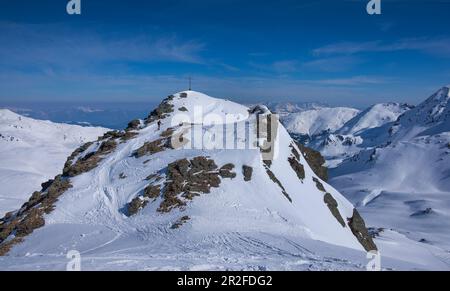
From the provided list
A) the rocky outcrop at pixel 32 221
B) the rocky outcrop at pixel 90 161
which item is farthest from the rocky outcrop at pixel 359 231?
the rocky outcrop at pixel 32 221

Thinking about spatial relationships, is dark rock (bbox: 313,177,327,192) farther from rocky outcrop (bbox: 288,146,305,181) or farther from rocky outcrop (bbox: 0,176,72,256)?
rocky outcrop (bbox: 0,176,72,256)

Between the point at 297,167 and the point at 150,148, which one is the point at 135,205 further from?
the point at 297,167

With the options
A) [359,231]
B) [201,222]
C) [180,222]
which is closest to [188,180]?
[180,222]

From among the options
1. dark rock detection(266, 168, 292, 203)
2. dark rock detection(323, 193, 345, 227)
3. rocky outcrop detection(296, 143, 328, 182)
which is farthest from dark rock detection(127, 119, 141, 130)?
dark rock detection(323, 193, 345, 227)

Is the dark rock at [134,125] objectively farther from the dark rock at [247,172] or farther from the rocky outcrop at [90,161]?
the dark rock at [247,172]
